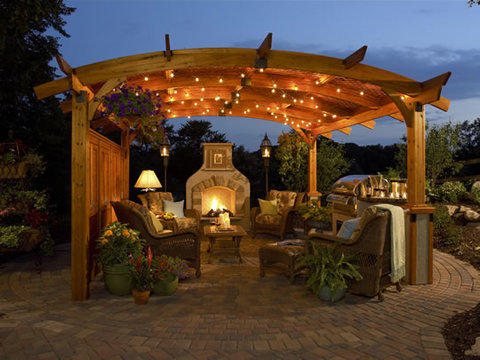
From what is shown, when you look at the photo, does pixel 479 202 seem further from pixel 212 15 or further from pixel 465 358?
pixel 212 15

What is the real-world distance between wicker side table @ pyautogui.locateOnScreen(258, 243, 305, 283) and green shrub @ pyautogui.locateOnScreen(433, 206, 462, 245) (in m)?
3.58

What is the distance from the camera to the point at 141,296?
375 cm

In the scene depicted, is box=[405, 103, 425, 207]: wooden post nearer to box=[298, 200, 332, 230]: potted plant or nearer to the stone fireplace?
box=[298, 200, 332, 230]: potted plant

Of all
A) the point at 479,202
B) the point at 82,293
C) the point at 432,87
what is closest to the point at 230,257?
the point at 82,293

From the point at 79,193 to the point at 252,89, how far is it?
3.66 meters

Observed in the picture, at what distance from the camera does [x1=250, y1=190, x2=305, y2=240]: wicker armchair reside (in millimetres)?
7371

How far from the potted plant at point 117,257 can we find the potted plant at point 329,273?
2.18 metres

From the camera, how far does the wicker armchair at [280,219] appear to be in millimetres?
7371

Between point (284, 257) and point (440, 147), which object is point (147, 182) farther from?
point (440, 147)

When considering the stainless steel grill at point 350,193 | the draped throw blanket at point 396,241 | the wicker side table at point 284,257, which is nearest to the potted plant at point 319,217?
the stainless steel grill at point 350,193

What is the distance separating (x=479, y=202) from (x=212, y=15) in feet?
161

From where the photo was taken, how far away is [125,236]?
419cm

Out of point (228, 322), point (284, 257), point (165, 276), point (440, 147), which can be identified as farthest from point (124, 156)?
point (440, 147)

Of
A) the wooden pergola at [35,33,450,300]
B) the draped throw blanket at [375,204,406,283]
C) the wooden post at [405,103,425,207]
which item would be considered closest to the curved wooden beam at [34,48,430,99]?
the wooden pergola at [35,33,450,300]
